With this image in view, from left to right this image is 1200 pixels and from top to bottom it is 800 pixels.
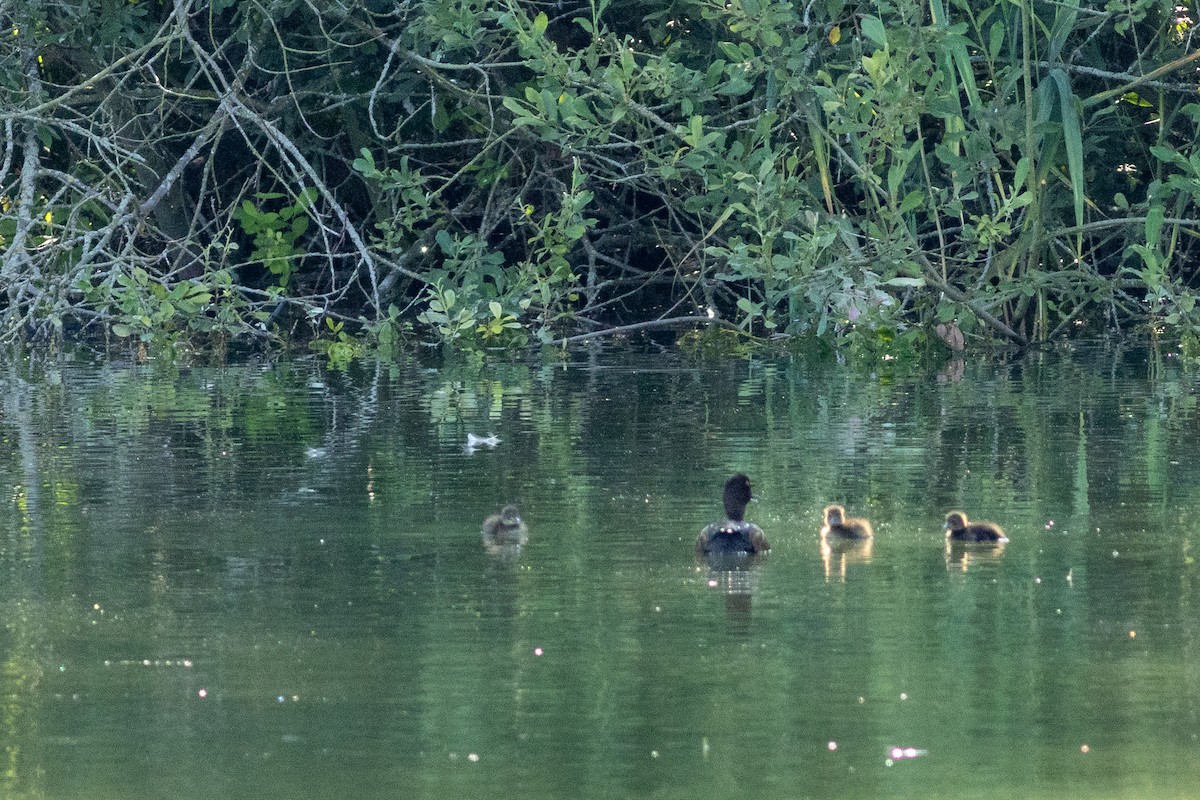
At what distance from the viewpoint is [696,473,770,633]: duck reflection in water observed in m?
7.04

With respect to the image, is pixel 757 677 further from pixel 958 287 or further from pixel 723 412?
pixel 958 287

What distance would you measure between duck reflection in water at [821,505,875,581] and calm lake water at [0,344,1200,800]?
0.04 metres

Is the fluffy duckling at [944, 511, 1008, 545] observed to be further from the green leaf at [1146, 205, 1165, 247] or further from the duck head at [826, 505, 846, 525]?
the green leaf at [1146, 205, 1165, 247]

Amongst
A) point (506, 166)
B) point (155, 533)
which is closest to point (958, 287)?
point (506, 166)

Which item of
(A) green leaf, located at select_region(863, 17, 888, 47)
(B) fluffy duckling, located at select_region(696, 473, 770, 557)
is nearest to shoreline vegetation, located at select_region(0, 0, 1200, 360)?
(A) green leaf, located at select_region(863, 17, 888, 47)

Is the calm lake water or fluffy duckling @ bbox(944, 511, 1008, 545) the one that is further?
fluffy duckling @ bbox(944, 511, 1008, 545)

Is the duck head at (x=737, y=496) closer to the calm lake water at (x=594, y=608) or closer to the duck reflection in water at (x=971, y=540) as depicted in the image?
the calm lake water at (x=594, y=608)

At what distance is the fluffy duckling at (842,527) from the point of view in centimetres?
778

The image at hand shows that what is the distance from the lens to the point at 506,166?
16875mm

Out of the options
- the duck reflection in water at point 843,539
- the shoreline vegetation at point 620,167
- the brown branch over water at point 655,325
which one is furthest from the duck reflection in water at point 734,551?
the brown branch over water at point 655,325

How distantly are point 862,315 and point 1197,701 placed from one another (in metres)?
8.84

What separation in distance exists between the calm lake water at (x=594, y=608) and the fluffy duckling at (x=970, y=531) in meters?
0.06

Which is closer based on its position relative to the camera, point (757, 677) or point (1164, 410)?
point (757, 677)

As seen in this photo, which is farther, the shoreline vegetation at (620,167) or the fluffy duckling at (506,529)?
the shoreline vegetation at (620,167)
